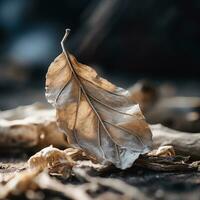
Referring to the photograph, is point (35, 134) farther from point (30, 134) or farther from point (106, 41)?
point (106, 41)

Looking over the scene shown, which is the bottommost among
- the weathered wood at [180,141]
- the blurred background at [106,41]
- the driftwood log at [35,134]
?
the weathered wood at [180,141]

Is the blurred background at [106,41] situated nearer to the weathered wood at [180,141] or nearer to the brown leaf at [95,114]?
the weathered wood at [180,141]

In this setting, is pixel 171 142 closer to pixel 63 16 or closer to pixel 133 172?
pixel 133 172

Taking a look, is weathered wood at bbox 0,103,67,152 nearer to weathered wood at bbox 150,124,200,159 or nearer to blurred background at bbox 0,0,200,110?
weathered wood at bbox 150,124,200,159

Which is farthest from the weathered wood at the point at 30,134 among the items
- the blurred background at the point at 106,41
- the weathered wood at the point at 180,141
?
the blurred background at the point at 106,41

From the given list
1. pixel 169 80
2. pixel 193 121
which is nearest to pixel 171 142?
pixel 193 121
